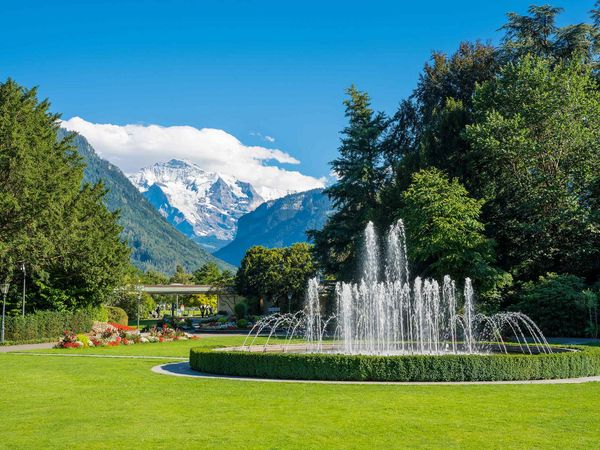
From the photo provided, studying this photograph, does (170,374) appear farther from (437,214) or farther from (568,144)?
(568,144)

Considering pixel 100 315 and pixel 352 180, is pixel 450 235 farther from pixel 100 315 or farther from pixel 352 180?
pixel 100 315

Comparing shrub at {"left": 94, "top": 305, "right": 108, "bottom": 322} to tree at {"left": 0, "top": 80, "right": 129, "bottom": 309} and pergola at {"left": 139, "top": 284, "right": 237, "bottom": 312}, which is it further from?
pergola at {"left": 139, "top": 284, "right": 237, "bottom": 312}

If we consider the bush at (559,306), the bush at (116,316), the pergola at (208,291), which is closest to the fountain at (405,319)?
the bush at (559,306)

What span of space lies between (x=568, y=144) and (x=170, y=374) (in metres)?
28.1

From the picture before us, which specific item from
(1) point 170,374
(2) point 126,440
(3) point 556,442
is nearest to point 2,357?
(1) point 170,374

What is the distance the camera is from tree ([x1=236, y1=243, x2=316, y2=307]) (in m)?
68.2

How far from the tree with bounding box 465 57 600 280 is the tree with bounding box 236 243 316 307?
30469 millimetres

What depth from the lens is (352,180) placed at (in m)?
46.1

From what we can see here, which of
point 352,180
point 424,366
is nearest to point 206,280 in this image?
point 352,180

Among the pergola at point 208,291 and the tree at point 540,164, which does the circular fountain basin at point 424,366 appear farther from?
the pergola at point 208,291

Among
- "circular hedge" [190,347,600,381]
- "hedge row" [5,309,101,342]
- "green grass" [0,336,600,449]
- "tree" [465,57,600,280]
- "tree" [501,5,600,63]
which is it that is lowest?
"green grass" [0,336,600,449]

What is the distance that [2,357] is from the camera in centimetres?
2508

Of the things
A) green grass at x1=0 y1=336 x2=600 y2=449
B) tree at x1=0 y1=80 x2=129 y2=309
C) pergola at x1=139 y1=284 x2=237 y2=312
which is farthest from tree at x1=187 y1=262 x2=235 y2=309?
green grass at x1=0 y1=336 x2=600 y2=449

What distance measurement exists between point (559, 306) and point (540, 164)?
29.6 ft
